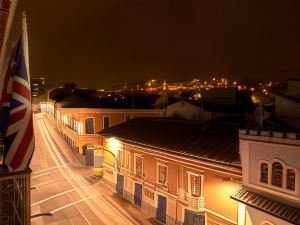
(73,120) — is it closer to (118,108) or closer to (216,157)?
(118,108)

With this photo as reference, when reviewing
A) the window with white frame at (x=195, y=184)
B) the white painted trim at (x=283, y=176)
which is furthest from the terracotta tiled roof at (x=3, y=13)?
the window with white frame at (x=195, y=184)

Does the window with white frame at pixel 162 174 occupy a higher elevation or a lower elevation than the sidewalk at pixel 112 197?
higher

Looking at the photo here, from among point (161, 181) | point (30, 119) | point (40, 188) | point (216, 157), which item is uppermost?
point (30, 119)

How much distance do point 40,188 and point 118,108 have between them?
19.1 metres

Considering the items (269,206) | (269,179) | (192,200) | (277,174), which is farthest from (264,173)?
(192,200)

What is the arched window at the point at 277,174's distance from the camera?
1661 centimetres

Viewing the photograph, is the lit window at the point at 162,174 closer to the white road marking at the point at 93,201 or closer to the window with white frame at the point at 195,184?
the window with white frame at the point at 195,184

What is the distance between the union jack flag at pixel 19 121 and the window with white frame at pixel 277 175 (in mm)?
13055

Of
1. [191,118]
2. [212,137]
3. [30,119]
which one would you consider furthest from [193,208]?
[30,119]

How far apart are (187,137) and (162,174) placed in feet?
12.5

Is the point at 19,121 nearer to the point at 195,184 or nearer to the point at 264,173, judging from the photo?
the point at 264,173

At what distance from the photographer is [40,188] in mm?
36125

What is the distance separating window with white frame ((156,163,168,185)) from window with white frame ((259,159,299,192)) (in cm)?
1046

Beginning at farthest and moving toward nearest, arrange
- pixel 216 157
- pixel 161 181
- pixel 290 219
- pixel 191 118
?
pixel 191 118
pixel 161 181
pixel 216 157
pixel 290 219
